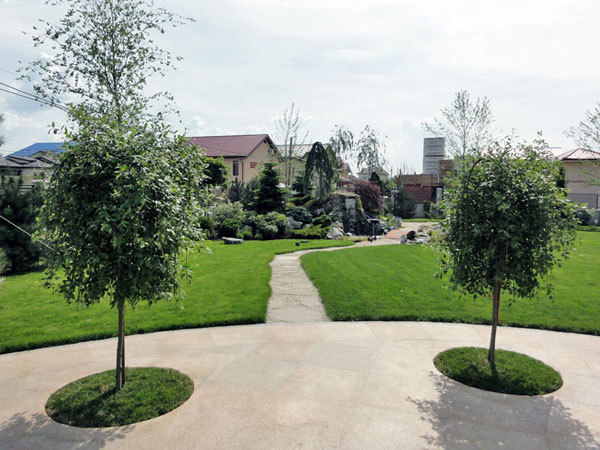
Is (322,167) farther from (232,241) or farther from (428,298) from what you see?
(428,298)

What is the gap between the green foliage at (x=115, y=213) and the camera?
134 inches

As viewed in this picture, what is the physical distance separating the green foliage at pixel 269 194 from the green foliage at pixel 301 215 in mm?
783

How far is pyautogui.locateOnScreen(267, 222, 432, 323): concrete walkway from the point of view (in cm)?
655

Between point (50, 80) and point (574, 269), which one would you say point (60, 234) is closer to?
point (574, 269)

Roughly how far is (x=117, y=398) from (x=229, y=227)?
1394 cm

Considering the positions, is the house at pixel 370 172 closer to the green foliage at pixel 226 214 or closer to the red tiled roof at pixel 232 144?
the red tiled roof at pixel 232 144

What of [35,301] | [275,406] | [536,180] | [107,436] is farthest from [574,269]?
[35,301]

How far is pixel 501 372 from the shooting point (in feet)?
14.5

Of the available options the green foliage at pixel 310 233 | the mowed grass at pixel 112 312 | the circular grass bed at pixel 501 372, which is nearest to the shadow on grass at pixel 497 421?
the circular grass bed at pixel 501 372

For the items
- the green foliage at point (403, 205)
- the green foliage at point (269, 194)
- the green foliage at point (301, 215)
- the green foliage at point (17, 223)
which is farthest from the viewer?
the green foliage at point (403, 205)

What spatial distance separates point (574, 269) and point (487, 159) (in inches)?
326

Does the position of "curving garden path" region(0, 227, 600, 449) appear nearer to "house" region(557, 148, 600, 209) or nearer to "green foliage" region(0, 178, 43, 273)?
"green foliage" region(0, 178, 43, 273)

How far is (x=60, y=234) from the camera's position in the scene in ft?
11.7

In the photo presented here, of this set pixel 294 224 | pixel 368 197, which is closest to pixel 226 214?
pixel 294 224
